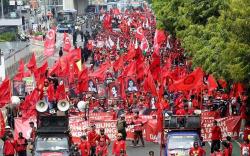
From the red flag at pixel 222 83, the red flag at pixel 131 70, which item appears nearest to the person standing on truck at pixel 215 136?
the red flag at pixel 222 83

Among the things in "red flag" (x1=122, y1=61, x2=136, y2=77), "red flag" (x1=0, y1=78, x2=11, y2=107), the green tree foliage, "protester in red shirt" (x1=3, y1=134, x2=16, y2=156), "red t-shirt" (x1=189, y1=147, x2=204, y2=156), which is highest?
the green tree foliage

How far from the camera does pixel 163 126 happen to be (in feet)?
101

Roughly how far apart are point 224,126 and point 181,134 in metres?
4.32

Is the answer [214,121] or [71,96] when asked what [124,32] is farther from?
[214,121]

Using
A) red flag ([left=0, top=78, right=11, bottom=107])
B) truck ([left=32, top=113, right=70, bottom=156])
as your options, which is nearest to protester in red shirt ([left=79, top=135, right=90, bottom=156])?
truck ([left=32, top=113, right=70, bottom=156])

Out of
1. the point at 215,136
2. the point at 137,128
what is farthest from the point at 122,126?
the point at 215,136

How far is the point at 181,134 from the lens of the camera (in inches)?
1160

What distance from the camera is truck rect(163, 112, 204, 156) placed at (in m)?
28.9

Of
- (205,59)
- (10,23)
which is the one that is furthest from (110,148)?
(10,23)

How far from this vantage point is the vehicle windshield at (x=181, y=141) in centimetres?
2905

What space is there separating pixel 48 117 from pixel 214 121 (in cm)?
536

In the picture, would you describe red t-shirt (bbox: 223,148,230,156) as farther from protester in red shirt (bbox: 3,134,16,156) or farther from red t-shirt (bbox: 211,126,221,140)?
protester in red shirt (bbox: 3,134,16,156)

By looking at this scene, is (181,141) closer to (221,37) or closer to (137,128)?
(137,128)

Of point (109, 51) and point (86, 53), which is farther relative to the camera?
point (86, 53)
